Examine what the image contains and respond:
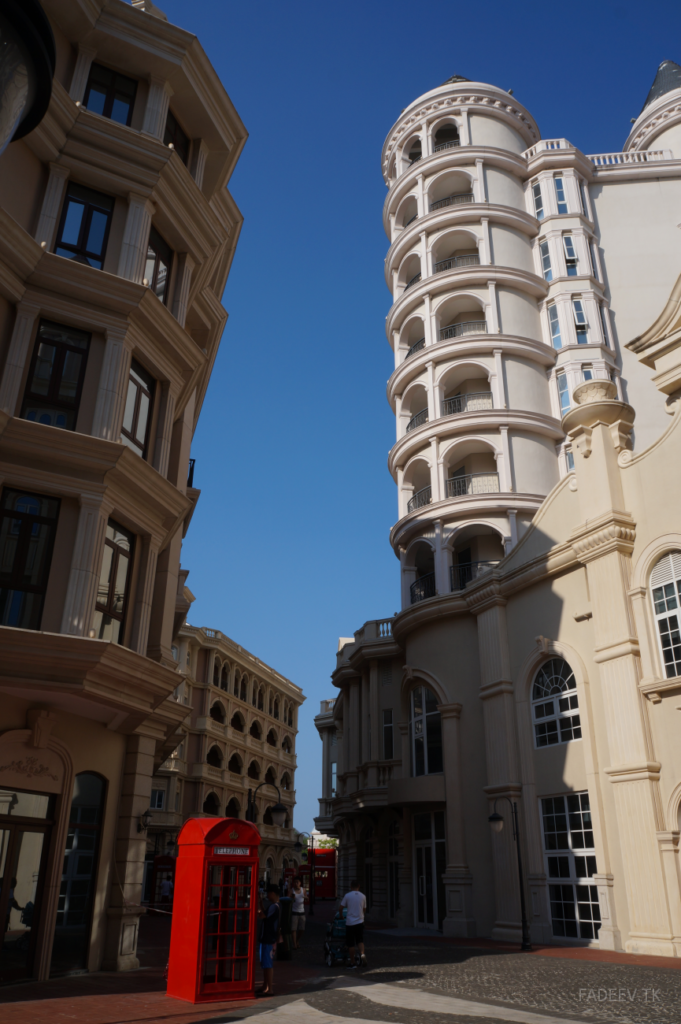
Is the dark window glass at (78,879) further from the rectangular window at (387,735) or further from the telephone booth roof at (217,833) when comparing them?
the rectangular window at (387,735)

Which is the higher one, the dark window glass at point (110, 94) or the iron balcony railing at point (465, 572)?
the dark window glass at point (110, 94)

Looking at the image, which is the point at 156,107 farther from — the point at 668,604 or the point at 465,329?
the point at 465,329

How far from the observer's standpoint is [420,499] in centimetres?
3172

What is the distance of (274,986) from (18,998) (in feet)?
13.1

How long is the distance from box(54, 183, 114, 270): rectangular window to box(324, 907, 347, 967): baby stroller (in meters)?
13.5

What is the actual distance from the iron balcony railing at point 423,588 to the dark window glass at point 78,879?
18.1 m

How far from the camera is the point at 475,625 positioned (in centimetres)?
2511

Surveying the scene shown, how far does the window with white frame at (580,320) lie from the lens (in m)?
32.9

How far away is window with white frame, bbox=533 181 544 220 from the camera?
35.8 meters

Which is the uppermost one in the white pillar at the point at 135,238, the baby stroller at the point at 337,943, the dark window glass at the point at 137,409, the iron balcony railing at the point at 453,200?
the iron balcony railing at the point at 453,200

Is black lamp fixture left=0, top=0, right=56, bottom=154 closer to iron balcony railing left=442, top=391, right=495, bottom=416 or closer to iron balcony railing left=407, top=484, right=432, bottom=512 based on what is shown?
iron balcony railing left=407, top=484, right=432, bottom=512

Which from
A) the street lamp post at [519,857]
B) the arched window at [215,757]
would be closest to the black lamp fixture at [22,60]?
the street lamp post at [519,857]

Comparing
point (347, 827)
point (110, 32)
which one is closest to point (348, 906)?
point (110, 32)

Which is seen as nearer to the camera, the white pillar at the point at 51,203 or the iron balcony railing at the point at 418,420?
the white pillar at the point at 51,203
